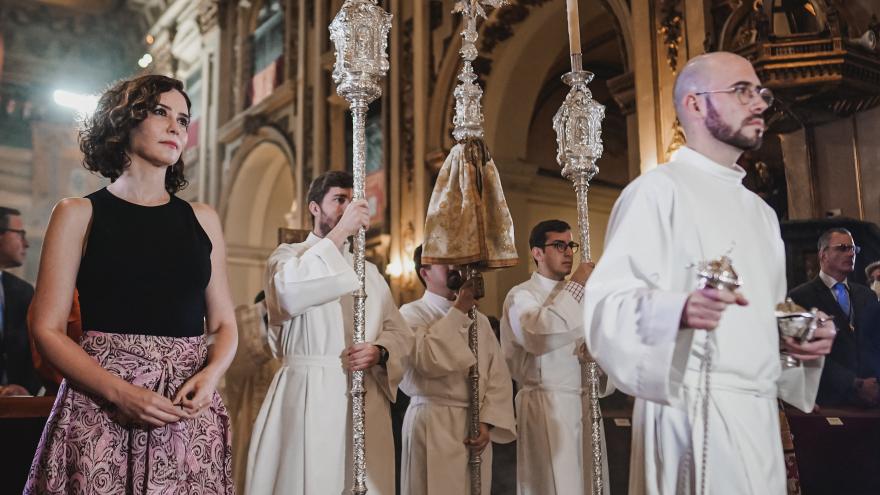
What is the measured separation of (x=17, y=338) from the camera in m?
5.02

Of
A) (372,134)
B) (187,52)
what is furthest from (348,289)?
(187,52)

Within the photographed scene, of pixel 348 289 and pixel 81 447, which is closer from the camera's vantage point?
pixel 81 447

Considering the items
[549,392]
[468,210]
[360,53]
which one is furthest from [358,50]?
[549,392]

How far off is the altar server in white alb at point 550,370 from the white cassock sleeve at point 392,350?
76 centimetres

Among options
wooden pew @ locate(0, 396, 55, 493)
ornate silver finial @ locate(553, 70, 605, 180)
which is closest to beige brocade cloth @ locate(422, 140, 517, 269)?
ornate silver finial @ locate(553, 70, 605, 180)

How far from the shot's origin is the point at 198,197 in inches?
642

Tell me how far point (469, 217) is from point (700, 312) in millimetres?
1732

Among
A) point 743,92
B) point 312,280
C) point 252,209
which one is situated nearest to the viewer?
point 743,92

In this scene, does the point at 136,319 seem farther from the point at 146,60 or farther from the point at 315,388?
the point at 146,60

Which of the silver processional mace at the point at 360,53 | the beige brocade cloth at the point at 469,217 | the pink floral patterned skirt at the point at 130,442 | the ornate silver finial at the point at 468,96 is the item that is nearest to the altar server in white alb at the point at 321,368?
the silver processional mace at the point at 360,53

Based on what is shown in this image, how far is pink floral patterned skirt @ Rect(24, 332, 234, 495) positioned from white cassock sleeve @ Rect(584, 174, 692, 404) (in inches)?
40.2

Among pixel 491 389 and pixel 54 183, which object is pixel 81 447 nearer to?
pixel 491 389

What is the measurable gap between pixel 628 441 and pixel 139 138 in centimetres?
399

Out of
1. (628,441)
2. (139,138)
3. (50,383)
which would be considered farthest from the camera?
(628,441)
